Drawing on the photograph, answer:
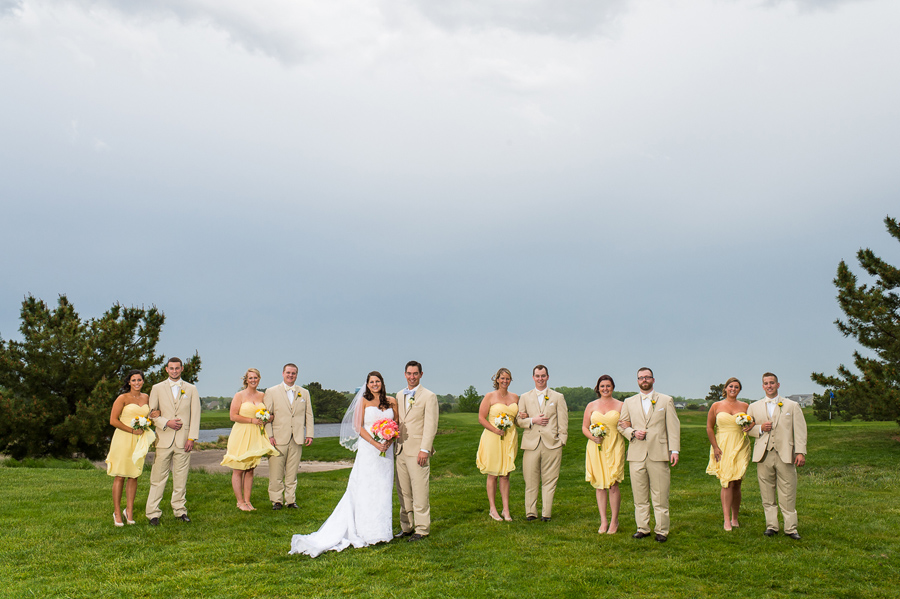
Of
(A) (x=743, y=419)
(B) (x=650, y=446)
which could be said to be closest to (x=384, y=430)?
(B) (x=650, y=446)

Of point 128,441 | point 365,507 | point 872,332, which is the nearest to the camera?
point 365,507

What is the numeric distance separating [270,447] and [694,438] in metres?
19.5

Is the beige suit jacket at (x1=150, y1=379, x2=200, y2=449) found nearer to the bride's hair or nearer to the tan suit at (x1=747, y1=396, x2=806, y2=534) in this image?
the bride's hair

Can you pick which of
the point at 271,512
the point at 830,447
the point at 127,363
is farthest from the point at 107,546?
the point at 830,447

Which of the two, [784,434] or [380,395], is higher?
[380,395]

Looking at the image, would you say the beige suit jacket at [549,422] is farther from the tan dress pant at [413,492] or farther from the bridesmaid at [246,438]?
the bridesmaid at [246,438]

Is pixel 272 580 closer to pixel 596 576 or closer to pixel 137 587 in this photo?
pixel 137 587

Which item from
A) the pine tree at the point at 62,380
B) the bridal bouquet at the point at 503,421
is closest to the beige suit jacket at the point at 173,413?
the bridal bouquet at the point at 503,421

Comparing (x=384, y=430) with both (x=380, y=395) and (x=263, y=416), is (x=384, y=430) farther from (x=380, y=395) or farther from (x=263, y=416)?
(x=263, y=416)

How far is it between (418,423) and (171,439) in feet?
14.4

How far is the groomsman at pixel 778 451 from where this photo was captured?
8.92 metres

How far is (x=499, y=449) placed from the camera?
1023 centimetres

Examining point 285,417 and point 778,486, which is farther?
point 285,417

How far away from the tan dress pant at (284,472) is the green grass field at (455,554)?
0.42 metres
